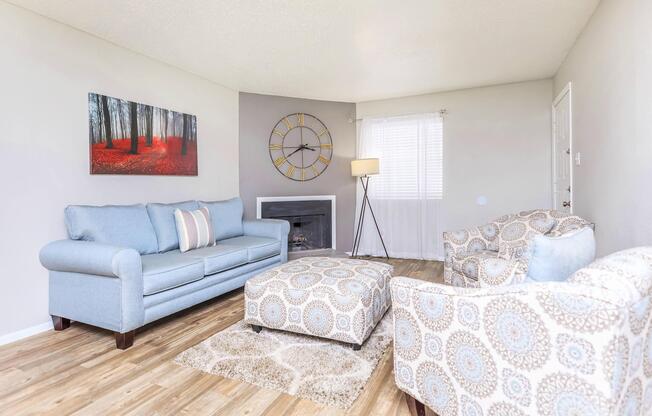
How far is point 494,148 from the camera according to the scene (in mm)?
4605

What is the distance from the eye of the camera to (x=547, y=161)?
14.2 feet

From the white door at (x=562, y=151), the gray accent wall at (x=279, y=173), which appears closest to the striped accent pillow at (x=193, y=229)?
the gray accent wall at (x=279, y=173)

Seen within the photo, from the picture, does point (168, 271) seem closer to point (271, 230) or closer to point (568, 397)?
point (271, 230)

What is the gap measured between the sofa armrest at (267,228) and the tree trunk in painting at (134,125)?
145 centimetres

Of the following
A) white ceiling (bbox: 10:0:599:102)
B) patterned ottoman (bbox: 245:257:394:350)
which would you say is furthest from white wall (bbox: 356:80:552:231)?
patterned ottoman (bbox: 245:257:394:350)

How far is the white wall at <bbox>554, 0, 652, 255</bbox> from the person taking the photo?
1.95 metres

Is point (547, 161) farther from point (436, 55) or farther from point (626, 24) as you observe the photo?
point (626, 24)

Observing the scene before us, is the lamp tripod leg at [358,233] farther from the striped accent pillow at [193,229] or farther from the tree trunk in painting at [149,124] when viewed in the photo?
the tree trunk in painting at [149,124]

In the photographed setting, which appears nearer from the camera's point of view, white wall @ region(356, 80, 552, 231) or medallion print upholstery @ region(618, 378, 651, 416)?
medallion print upholstery @ region(618, 378, 651, 416)

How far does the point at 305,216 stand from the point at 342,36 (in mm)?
2683

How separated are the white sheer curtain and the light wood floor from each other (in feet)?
10.2

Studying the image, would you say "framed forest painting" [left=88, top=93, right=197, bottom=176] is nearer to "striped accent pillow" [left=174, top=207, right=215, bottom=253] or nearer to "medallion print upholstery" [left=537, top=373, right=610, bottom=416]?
"striped accent pillow" [left=174, top=207, right=215, bottom=253]

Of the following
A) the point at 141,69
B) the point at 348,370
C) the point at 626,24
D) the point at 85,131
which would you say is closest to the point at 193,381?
the point at 348,370

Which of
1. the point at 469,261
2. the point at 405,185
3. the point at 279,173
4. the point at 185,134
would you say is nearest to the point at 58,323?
the point at 185,134
